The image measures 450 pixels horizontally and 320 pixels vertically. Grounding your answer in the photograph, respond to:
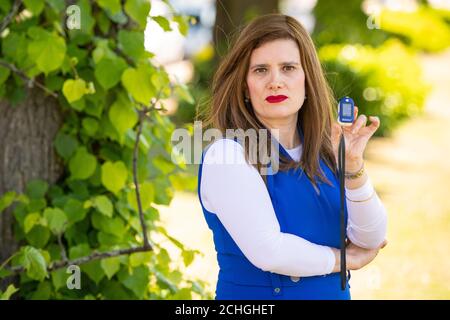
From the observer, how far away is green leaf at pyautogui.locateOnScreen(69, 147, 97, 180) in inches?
128

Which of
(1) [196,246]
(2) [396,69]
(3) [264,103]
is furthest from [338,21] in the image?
(3) [264,103]

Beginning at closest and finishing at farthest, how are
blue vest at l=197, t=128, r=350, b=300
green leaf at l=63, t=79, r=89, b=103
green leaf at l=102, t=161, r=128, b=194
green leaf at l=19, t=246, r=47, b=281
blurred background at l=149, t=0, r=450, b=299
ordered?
blue vest at l=197, t=128, r=350, b=300, green leaf at l=19, t=246, r=47, b=281, green leaf at l=63, t=79, r=89, b=103, green leaf at l=102, t=161, r=128, b=194, blurred background at l=149, t=0, r=450, b=299

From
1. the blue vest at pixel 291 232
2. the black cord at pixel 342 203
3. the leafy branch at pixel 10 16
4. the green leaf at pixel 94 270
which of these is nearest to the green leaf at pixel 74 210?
the green leaf at pixel 94 270

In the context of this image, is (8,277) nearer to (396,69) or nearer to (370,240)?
(370,240)

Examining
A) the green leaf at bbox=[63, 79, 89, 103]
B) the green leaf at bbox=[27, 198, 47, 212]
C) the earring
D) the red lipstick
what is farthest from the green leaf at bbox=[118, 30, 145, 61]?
the red lipstick

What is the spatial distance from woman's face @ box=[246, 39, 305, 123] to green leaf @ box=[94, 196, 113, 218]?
102 centimetres

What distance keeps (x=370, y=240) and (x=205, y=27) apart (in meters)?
15.2

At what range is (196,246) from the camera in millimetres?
6988

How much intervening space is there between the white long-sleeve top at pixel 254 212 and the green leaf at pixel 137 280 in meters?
1.17

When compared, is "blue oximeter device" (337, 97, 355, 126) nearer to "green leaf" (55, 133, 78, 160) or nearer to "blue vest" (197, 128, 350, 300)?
"blue vest" (197, 128, 350, 300)

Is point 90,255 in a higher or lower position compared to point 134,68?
lower

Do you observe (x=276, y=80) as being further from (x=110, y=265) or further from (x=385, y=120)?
(x=385, y=120)

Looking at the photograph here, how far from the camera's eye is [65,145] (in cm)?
328
